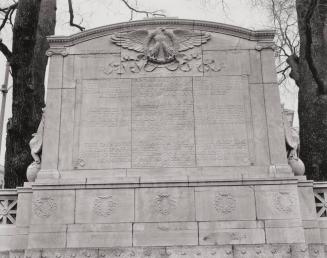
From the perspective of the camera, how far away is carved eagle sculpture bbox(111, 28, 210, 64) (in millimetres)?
10289

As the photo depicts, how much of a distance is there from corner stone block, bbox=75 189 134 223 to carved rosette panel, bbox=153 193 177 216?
19.1 inches

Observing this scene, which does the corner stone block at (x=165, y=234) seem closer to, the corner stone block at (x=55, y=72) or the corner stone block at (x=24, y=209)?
the corner stone block at (x=24, y=209)

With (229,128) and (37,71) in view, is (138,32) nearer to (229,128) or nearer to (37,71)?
(229,128)

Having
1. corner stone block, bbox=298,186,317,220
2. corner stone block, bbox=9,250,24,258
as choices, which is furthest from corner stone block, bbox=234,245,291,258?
corner stone block, bbox=9,250,24,258

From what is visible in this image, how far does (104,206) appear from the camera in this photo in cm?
916

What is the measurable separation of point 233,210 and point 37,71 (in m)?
8.79

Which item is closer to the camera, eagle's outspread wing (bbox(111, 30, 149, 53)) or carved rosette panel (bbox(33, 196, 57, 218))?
carved rosette panel (bbox(33, 196, 57, 218))

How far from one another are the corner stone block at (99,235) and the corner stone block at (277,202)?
8.68ft

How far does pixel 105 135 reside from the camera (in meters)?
9.80

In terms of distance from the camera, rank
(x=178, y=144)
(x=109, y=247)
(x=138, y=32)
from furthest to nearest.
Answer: (x=138, y=32) → (x=178, y=144) → (x=109, y=247)

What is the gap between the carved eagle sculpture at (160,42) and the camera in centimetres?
1029

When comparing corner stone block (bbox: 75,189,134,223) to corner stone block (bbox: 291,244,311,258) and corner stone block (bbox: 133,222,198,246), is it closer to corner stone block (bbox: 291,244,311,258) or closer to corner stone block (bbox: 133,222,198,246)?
corner stone block (bbox: 133,222,198,246)

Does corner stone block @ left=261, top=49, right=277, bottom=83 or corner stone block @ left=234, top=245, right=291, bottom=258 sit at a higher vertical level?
corner stone block @ left=261, top=49, right=277, bottom=83

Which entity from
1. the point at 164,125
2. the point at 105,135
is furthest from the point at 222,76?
the point at 105,135
